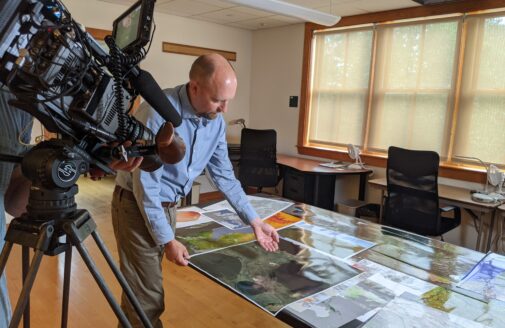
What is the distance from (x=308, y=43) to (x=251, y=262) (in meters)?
4.29

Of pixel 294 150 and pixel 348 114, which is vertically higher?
pixel 348 114

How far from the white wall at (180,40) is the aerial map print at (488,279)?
169 inches

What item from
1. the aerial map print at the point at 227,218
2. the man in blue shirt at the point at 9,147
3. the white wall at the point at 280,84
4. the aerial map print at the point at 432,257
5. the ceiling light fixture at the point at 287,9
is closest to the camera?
the man in blue shirt at the point at 9,147

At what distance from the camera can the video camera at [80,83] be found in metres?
0.62

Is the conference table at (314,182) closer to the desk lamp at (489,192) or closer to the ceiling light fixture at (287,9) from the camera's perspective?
the desk lamp at (489,192)

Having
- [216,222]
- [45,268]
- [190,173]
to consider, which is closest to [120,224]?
[190,173]

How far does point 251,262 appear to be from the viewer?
58.2 inches

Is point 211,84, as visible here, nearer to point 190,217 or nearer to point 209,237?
point 209,237

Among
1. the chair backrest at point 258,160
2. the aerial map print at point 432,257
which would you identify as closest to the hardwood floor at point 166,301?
the aerial map print at point 432,257

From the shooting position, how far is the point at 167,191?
1535 mm

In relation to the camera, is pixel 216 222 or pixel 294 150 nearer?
pixel 216 222

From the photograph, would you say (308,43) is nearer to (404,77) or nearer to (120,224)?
(404,77)

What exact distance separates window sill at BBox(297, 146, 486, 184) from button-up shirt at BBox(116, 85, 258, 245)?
307 centimetres

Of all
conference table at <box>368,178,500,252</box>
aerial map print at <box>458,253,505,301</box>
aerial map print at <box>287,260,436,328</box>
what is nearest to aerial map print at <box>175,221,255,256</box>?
aerial map print at <box>287,260,436,328</box>
